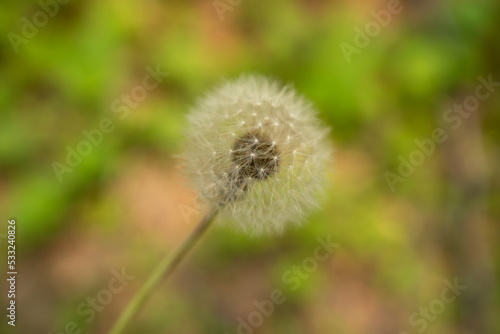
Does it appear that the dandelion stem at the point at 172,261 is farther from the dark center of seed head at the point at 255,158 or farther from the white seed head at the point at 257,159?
the dark center of seed head at the point at 255,158

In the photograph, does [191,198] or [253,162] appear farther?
[191,198]

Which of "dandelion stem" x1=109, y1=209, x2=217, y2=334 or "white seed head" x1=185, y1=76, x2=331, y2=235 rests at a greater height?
"white seed head" x1=185, y1=76, x2=331, y2=235

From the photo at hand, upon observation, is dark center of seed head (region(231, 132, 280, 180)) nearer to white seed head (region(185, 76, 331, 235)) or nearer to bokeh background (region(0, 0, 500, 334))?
white seed head (region(185, 76, 331, 235))

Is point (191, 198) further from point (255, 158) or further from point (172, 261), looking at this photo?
point (255, 158)

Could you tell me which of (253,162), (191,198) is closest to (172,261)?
(253,162)

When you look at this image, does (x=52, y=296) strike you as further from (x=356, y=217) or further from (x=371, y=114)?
(x=371, y=114)

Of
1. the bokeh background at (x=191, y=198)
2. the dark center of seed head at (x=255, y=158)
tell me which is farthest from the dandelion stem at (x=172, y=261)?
the bokeh background at (x=191, y=198)

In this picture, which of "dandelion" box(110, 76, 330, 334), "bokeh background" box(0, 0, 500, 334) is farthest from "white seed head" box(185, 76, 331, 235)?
"bokeh background" box(0, 0, 500, 334)
